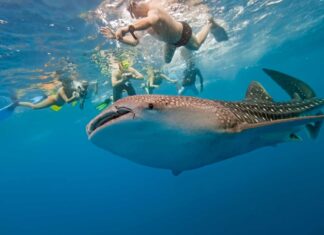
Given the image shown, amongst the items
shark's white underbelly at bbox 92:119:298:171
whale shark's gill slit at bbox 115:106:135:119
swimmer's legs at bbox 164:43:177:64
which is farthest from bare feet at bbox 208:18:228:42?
whale shark's gill slit at bbox 115:106:135:119

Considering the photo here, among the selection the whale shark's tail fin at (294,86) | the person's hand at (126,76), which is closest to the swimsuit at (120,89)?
the person's hand at (126,76)

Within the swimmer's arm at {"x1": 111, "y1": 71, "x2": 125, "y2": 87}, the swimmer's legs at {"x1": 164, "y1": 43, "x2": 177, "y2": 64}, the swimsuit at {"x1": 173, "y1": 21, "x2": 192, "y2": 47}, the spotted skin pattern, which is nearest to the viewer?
the spotted skin pattern

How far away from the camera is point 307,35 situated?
1404 inches

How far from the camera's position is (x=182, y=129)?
3.86 metres

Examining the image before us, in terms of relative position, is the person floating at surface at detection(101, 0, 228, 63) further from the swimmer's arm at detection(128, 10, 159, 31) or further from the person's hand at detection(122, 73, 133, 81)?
the person's hand at detection(122, 73, 133, 81)

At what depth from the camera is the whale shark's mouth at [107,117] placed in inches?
133

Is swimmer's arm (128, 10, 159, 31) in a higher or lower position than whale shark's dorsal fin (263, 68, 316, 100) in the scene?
higher

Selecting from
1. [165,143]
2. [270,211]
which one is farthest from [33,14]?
[270,211]

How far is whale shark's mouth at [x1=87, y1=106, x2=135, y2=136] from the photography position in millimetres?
3371

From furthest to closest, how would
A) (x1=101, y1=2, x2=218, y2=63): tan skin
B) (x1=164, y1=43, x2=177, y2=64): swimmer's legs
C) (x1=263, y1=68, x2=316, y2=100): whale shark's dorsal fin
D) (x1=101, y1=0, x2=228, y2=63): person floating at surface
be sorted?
(x1=164, y1=43, x2=177, y2=64): swimmer's legs < (x1=101, y1=0, x2=228, y2=63): person floating at surface < (x1=101, y1=2, x2=218, y2=63): tan skin < (x1=263, y1=68, x2=316, y2=100): whale shark's dorsal fin

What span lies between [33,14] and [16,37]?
2076mm

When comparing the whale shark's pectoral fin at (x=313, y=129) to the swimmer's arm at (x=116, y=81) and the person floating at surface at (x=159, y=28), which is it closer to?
the person floating at surface at (x=159, y=28)

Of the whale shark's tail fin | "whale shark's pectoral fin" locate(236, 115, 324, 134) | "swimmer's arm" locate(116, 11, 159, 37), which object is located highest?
"swimmer's arm" locate(116, 11, 159, 37)

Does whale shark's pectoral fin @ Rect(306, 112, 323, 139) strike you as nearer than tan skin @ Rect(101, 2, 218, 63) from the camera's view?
Yes
